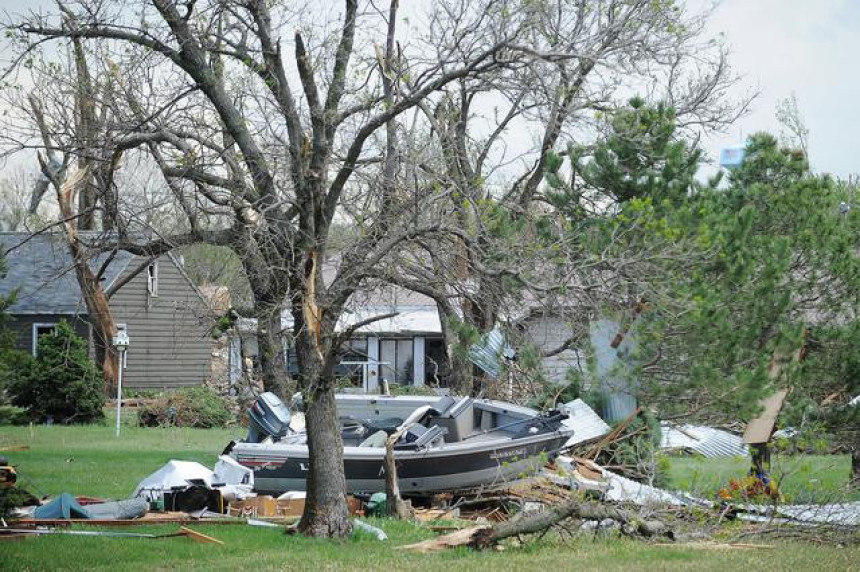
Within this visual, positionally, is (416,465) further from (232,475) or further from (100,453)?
(100,453)

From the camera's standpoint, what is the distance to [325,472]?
12289mm

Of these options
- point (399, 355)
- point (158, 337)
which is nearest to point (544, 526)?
point (158, 337)

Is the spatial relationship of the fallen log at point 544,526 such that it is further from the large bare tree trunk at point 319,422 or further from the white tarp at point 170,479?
the white tarp at point 170,479

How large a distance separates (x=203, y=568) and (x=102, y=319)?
25.9m

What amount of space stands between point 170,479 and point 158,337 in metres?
27.2

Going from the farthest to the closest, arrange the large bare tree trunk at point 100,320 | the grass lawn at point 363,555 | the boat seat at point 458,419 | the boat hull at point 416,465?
the large bare tree trunk at point 100,320
the boat seat at point 458,419
the boat hull at point 416,465
the grass lawn at point 363,555

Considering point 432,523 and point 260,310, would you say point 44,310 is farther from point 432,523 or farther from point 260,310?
point 432,523

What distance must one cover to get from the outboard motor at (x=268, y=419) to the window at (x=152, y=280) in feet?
81.7

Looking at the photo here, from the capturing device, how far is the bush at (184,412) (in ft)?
100

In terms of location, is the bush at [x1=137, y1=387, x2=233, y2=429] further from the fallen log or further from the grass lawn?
the fallen log

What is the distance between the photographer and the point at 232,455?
55.7 feet

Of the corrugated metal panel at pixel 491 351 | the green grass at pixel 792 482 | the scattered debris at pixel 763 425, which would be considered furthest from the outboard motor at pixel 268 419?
the scattered debris at pixel 763 425

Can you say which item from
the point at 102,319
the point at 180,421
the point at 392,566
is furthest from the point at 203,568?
the point at 102,319

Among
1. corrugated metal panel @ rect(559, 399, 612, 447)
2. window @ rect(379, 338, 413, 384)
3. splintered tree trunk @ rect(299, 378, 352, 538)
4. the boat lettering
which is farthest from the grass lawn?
window @ rect(379, 338, 413, 384)
